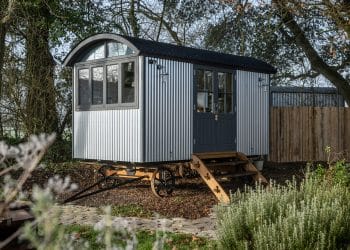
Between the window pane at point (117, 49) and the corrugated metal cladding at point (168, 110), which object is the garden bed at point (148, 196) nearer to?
the corrugated metal cladding at point (168, 110)

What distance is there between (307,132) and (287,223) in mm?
12307

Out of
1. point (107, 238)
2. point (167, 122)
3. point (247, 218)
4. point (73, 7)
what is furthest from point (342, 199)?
point (73, 7)

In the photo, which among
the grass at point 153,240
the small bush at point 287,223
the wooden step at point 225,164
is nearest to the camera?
the small bush at point 287,223

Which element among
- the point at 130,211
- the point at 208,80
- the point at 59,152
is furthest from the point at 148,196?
the point at 59,152

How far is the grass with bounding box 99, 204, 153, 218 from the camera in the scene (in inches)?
324

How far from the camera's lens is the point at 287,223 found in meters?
4.42

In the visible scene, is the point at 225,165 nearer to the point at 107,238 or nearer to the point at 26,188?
the point at 26,188

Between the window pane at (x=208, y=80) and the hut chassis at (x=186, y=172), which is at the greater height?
the window pane at (x=208, y=80)

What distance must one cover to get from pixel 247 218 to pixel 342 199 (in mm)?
1267

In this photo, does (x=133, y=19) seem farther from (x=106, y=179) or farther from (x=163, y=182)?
(x=163, y=182)

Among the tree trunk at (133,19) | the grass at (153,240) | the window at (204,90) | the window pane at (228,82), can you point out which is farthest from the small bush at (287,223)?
the tree trunk at (133,19)

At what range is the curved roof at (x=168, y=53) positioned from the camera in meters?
9.94

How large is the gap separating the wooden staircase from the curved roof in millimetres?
2012

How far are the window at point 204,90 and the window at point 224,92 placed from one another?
10.7 inches
